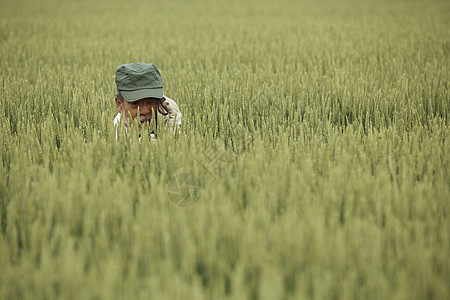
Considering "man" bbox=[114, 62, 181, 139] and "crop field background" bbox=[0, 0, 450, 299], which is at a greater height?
"man" bbox=[114, 62, 181, 139]

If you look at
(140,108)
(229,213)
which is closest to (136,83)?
(140,108)

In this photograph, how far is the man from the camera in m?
2.49

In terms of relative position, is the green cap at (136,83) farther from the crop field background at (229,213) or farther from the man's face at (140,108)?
the crop field background at (229,213)

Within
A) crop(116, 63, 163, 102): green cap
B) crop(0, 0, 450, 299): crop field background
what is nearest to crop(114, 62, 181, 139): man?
crop(116, 63, 163, 102): green cap

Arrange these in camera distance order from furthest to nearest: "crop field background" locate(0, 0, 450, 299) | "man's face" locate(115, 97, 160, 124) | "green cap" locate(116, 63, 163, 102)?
1. "man's face" locate(115, 97, 160, 124)
2. "green cap" locate(116, 63, 163, 102)
3. "crop field background" locate(0, 0, 450, 299)

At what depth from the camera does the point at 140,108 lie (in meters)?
2.63

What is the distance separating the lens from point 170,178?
6.34 ft

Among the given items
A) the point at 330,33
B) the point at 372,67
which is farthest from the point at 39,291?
the point at 330,33

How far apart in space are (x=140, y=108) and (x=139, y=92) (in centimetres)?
17

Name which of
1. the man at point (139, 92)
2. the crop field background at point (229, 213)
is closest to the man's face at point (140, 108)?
the man at point (139, 92)

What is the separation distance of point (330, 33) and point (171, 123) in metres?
5.26

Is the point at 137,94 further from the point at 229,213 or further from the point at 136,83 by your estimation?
the point at 229,213

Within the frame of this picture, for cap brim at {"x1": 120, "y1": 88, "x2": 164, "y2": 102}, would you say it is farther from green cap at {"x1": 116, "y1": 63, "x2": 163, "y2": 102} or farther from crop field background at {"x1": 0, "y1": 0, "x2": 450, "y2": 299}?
crop field background at {"x1": 0, "y1": 0, "x2": 450, "y2": 299}

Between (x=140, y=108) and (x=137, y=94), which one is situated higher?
(x=137, y=94)
